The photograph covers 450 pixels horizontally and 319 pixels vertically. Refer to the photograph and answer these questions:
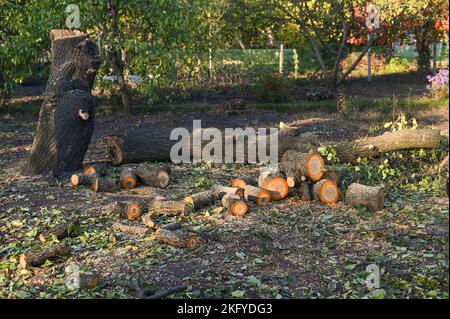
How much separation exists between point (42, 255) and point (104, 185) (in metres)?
2.17

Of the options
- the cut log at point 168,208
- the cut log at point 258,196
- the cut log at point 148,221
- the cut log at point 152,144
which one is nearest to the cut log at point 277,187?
the cut log at point 258,196

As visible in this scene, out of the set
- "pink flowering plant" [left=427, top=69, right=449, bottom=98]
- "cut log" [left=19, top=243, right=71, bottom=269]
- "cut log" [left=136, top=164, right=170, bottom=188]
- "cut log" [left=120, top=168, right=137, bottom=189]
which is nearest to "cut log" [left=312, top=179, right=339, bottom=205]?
"cut log" [left=136, top=164, right=170, bottom=188]

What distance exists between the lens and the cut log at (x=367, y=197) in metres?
6.43

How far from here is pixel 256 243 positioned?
5543mm

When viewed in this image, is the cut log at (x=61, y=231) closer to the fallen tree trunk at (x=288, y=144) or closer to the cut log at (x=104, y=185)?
the cut log at (x=104, y=185)

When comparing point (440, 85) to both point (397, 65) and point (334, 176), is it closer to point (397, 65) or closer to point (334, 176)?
point (397, 65)

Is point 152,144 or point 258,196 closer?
point 258,196

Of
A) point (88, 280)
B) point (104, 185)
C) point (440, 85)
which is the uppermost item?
point (440, 85)

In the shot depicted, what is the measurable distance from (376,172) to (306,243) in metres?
2.44

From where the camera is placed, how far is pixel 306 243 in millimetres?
5586

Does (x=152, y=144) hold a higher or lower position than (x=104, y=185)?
higher

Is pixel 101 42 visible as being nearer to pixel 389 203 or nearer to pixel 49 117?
pixel 49 117

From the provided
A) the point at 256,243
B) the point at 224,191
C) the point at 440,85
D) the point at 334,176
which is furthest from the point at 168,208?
the point at 440,85

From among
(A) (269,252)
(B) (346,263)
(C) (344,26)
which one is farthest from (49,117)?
(C) (344,26)
